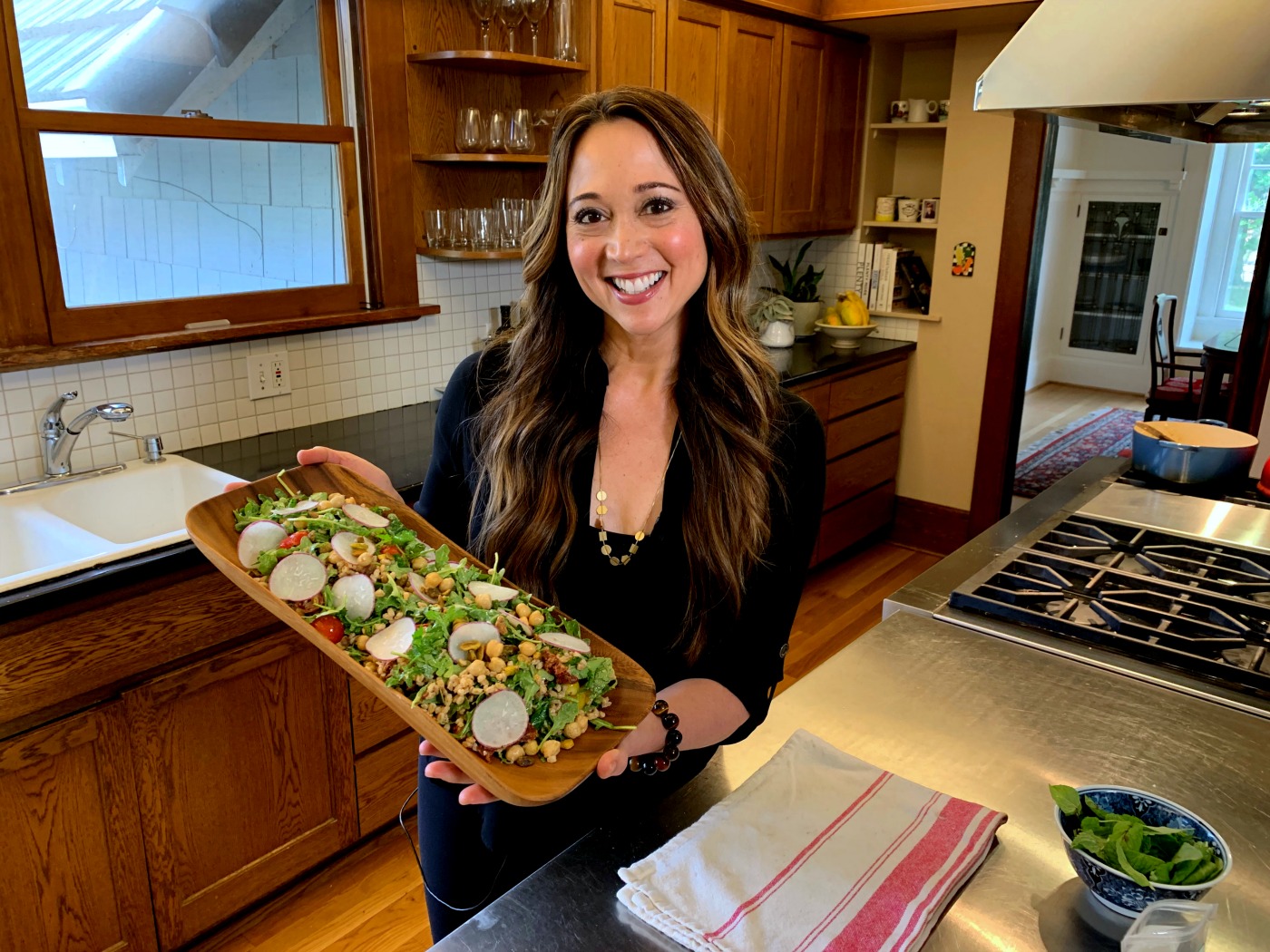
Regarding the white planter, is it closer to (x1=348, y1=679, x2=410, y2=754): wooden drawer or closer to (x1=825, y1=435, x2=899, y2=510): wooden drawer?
(x1=825, y1=435, x2=899, y2=510): wooden drawer

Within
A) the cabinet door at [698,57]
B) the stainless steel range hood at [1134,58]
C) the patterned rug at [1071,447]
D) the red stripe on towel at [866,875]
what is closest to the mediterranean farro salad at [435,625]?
the red stripe on towel at [866,875]

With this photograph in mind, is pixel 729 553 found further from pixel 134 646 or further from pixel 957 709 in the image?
pixel 134 646

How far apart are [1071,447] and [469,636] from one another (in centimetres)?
603

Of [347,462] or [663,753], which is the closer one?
[663,753]

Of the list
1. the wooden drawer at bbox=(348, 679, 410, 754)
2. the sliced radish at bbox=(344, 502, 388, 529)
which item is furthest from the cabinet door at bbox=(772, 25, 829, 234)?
the sliced radish at bbox=(344, 502, 388, 529)

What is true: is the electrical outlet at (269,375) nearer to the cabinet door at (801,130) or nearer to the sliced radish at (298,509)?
the sliced radish at (298,509)

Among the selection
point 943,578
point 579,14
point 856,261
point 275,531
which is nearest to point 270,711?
point 275,531

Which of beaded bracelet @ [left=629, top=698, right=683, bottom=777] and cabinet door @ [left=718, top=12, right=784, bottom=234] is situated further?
cabinet door @ [left=718, top=12, right=784, bottom=234]

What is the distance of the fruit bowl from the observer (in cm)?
414

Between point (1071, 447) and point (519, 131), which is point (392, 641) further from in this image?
point (1071, 447)

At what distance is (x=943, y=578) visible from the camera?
5.31 ft

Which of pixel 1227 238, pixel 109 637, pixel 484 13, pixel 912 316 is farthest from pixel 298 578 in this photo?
pixel 1227 238

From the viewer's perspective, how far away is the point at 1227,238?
6777 mm

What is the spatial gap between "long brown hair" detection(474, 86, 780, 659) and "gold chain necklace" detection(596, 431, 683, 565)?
0.10 feet
